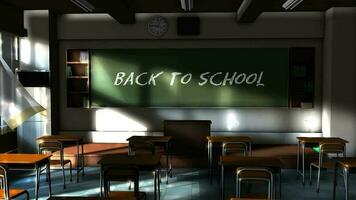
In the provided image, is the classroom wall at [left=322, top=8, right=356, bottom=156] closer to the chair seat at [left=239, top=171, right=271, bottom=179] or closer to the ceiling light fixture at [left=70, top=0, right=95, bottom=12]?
the chair seat at [left=239, top=171, right=271, bottom=179]

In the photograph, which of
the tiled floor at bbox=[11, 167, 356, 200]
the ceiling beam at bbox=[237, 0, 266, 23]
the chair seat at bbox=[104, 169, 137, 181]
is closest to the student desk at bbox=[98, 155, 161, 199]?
the chair seat at bbox=[104, 169, 137, 181]

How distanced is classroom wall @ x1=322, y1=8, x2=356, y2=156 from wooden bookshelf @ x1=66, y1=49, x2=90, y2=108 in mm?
4974

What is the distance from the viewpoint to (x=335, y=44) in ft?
24.2

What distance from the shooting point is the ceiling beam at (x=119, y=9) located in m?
6.21

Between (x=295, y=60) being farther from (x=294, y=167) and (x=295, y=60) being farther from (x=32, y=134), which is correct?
(x=32, y=134)

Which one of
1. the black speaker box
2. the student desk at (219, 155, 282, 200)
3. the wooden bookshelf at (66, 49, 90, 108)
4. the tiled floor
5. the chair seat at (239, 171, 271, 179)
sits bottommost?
the tiled floor

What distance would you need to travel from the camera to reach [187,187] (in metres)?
5.79

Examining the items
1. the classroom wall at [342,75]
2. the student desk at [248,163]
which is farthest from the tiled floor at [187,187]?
the classroom wall at [342,75]

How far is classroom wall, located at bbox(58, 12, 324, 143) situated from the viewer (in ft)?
25.6

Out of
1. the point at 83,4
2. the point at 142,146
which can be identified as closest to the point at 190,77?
the point at 83,4

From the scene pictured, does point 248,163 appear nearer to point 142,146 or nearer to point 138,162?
point 138,162

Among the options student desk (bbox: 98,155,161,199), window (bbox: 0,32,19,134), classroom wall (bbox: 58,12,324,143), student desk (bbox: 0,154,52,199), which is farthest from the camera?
classroom wall (bbox: 58,12,324,143)

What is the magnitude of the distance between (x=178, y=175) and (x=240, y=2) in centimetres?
333

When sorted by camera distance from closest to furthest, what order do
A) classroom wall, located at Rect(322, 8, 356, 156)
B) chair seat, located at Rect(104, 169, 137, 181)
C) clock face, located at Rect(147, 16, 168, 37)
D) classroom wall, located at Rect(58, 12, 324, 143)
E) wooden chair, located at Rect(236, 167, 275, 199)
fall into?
1. wooden chair, located at Rect(236, 167, 275, 199)
2. chair seat, located at Rect(104, 169, 137, 181)
3. classroom wall, located at Rect(322, 8, 356, 156)
4. classroom wall, located at Rect(58, 12, 324, 143)
5. clock face, located at Rect(147, 16, 168, 37)
